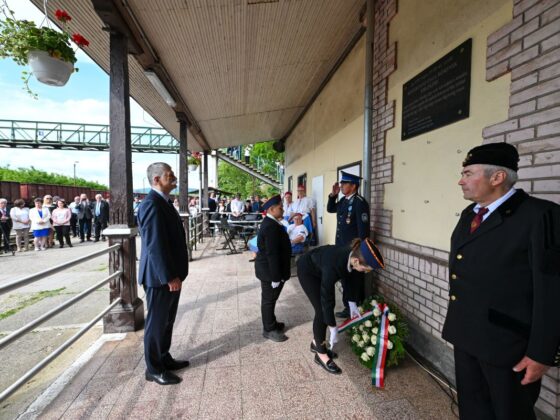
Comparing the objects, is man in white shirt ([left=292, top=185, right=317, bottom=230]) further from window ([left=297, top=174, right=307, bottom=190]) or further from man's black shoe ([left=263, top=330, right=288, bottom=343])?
man's black shoe ([left=263, top=330, right=288, bottom=343])

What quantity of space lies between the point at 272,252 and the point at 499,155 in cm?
205

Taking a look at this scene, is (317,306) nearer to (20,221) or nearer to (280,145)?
(20,221)

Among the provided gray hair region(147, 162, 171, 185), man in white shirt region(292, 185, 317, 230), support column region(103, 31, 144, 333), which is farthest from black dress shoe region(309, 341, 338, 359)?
man in white shirt region(292, 185, 317, 230)

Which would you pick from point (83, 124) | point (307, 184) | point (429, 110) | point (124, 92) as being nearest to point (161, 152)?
point (83, 124)

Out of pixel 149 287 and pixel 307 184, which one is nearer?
pixel 149 287

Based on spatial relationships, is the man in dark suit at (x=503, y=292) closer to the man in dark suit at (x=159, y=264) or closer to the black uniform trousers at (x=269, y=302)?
the black uniform trousers at (x=269, y=302)

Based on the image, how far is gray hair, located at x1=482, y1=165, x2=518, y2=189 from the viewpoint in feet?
4.53

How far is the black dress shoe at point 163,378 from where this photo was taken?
2.32 meters

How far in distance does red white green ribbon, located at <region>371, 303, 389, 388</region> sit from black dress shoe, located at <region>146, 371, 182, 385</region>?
64.1 inches

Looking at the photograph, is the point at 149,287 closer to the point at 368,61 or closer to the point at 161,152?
the point at 368,61

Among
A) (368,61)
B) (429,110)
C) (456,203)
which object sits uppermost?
(368,61)

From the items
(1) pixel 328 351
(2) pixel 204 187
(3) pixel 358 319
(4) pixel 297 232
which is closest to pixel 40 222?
(2) pixel 204 187

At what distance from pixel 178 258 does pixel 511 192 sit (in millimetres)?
2342

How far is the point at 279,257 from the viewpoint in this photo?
295 cm
